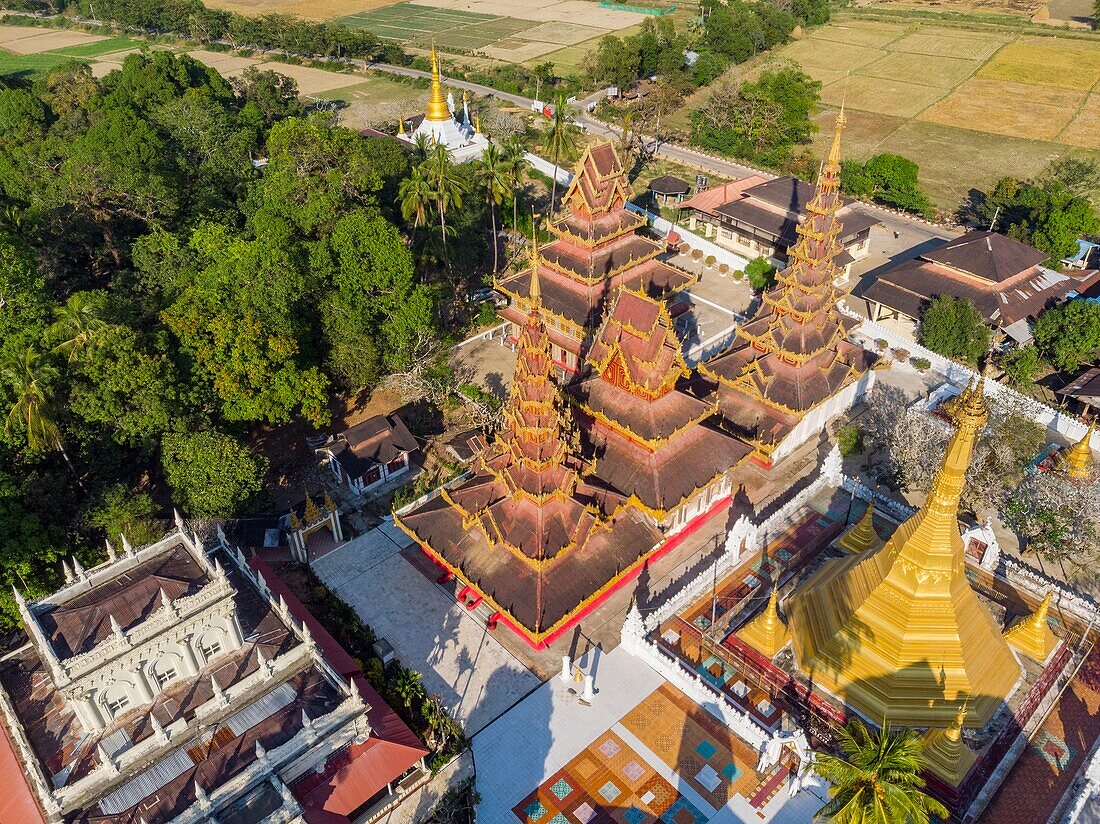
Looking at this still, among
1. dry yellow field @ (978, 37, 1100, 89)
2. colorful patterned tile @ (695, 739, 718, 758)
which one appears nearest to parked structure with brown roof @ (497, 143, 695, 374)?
colorful patterned tile @ (695, 739, 718, 758)

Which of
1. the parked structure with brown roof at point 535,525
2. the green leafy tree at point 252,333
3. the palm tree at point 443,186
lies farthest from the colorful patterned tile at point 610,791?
the palm tree at point 443,186

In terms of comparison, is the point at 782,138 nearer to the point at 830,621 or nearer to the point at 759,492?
the point at 759,492

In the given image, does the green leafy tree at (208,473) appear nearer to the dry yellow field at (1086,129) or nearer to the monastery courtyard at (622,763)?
the monastery courtyard at (622,763)

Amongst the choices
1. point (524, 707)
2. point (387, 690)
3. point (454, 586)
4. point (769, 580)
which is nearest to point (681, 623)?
point (769, 580)

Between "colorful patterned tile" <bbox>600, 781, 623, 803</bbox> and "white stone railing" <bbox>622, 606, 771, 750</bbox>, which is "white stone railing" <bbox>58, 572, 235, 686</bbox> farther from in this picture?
"white stone railing" <bbox>622, 606, 771, 750</bbox>

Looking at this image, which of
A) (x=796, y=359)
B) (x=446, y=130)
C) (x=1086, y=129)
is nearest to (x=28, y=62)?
(x=446, y=130)
